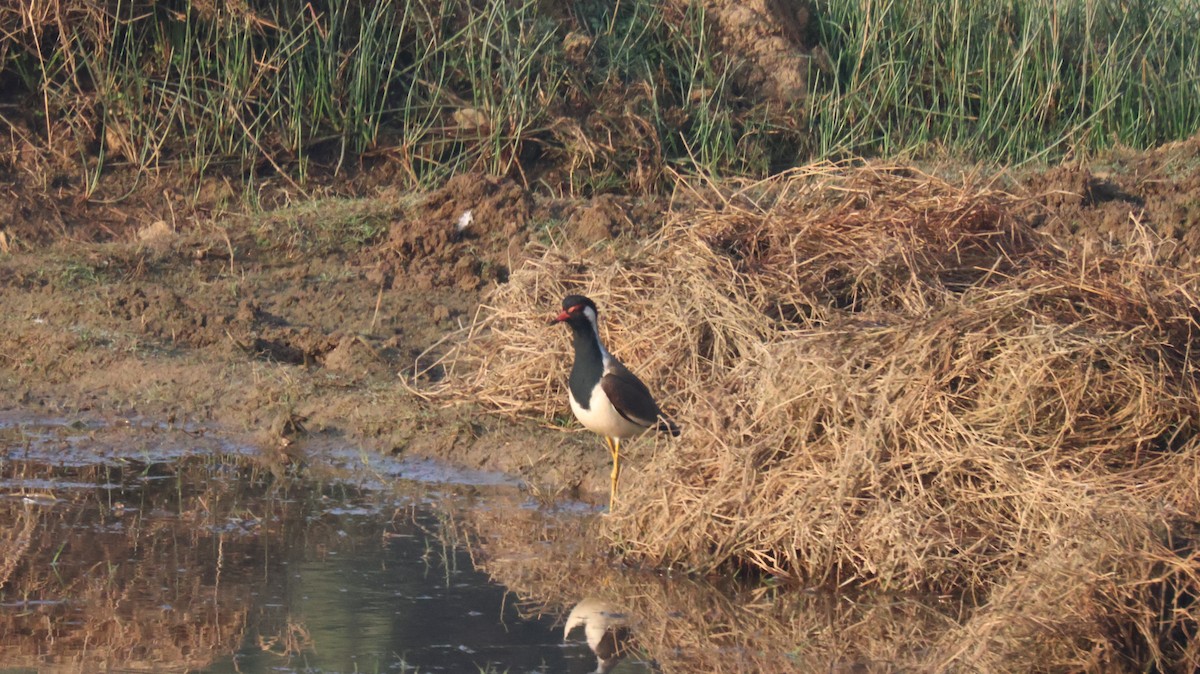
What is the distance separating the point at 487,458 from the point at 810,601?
7.11ft

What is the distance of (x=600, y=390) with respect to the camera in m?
5.96

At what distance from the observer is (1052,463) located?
517cm

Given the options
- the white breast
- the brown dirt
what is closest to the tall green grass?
the brown dirt

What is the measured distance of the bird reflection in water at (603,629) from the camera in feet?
15.1

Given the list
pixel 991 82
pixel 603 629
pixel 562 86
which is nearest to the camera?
pixel 603 629

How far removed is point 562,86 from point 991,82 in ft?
10.9

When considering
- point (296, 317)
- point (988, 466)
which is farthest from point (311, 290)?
point (988, 466)

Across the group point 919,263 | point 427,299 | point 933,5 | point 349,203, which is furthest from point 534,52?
point 919,263

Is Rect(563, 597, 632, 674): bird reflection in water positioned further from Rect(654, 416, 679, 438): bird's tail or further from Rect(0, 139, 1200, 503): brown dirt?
Rect(0, 139, 1200, 503): brown dirt

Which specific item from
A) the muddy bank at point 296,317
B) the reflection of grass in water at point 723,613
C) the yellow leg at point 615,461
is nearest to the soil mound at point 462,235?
the muddy bank at point 296,317

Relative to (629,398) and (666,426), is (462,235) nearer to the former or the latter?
(666,426)

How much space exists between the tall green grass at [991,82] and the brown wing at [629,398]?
17.4ft

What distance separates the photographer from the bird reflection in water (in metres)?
4.60

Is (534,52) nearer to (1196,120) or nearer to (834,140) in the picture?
(834,140)
